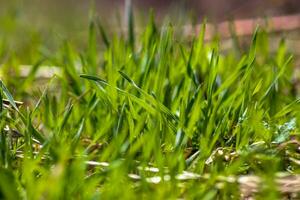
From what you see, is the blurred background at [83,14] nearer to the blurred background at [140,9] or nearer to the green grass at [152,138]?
the blurred background at [140,9]

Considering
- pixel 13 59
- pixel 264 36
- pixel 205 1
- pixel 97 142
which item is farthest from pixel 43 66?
pixel 205 1

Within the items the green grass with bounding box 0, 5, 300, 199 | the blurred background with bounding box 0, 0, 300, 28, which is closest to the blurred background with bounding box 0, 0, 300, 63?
the blurred background with bounding box 0, 0, 300, 28

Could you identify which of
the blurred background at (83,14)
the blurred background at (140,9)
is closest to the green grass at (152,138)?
the blurred background at (83,14)

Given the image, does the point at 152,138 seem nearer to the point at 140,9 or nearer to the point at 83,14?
the point at 83,14

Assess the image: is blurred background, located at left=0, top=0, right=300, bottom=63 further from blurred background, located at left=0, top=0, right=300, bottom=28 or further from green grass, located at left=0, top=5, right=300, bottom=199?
green grass, located at left=0, top=5, right=300, bottom=199

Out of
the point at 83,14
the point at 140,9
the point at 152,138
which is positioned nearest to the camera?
the point at 152,138

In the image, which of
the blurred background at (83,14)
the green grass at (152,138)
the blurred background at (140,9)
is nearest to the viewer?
the green grass at (152,138)

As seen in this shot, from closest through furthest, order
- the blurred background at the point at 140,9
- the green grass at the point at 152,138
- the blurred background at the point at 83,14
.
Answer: the green grass at the point at 152,138 < the blurred background at the point at 83,14 < the blurred background at the point at 140,9

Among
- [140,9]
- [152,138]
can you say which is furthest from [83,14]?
[152,138]

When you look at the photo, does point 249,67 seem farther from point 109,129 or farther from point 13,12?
point 13,12
